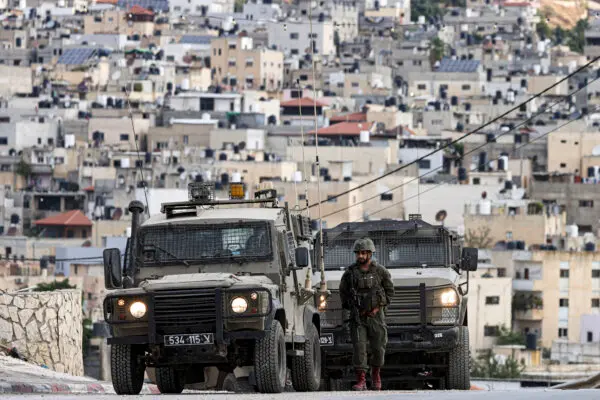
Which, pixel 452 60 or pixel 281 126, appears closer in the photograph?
pixel 281 126

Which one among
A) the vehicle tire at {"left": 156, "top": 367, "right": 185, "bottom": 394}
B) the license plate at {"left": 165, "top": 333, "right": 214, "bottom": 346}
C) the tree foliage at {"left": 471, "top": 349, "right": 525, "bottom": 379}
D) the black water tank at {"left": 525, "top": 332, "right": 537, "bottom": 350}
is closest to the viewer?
the license plate at {"left": 165, "top": 333, "right": 214, "bottom": 346}

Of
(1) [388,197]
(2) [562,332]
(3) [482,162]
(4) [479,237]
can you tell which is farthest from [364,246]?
(3) [482,162]

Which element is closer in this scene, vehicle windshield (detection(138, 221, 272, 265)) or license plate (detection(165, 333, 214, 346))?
license plate (detection(165, 333, 214, 346))

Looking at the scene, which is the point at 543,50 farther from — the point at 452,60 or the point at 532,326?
the point at 532,326

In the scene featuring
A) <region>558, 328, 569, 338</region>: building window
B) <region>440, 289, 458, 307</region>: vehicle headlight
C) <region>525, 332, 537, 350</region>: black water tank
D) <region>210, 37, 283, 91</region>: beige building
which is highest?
<region>210, 37, 283, 91</region>: beige building

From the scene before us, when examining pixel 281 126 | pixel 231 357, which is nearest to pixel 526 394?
pixel 231 357

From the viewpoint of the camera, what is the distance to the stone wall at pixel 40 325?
2858cm

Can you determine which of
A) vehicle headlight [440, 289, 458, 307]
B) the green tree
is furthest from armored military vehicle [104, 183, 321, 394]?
the green tree

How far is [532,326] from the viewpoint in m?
80.5

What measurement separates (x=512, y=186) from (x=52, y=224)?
17.3 metres

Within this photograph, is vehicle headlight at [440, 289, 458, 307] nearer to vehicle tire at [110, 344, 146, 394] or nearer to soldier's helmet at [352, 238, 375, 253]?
soldier's helmet at [352, 238, 375, 253]

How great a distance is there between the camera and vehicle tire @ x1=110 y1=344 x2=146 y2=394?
20906 millimetres

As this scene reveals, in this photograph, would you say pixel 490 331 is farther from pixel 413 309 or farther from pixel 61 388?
pixel 61 388

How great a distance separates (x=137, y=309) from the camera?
2069 cm
